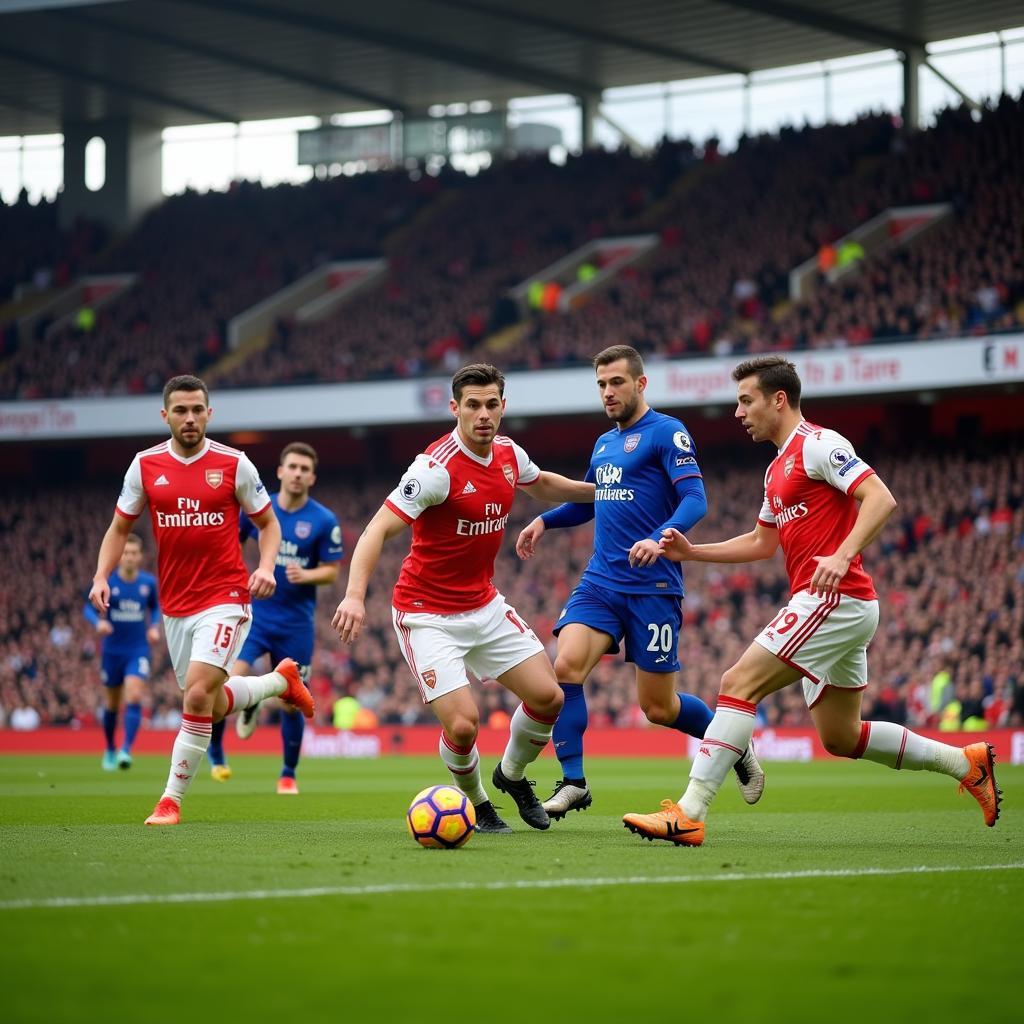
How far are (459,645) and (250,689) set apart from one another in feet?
8.63

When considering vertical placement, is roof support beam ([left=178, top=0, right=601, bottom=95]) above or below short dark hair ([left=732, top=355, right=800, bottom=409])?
above

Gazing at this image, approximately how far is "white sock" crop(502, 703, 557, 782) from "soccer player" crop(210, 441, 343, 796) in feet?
14.4

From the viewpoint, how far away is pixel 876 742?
851 centimetres

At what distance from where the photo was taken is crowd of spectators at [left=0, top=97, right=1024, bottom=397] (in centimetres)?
3050

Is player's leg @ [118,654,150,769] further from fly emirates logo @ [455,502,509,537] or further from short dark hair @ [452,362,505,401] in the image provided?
short dark hair @ [452,362,505,401]

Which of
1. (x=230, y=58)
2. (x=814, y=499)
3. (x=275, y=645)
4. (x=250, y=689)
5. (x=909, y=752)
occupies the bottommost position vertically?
(x=909, y=752)

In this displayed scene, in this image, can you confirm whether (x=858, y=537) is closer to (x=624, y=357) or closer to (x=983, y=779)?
(x=983, y=779)

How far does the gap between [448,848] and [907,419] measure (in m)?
26.6

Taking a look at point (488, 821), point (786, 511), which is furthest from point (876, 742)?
point (488, 821)

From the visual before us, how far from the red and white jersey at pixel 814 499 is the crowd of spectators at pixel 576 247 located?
69.7 feet

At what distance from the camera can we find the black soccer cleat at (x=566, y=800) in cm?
901

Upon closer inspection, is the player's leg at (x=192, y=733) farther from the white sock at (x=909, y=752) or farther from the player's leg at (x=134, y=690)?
the player's leg at (x=134, y=690)

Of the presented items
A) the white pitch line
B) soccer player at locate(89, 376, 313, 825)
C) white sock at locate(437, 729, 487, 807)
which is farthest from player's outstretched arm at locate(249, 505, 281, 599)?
the white pitch line

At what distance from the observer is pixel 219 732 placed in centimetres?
1442
